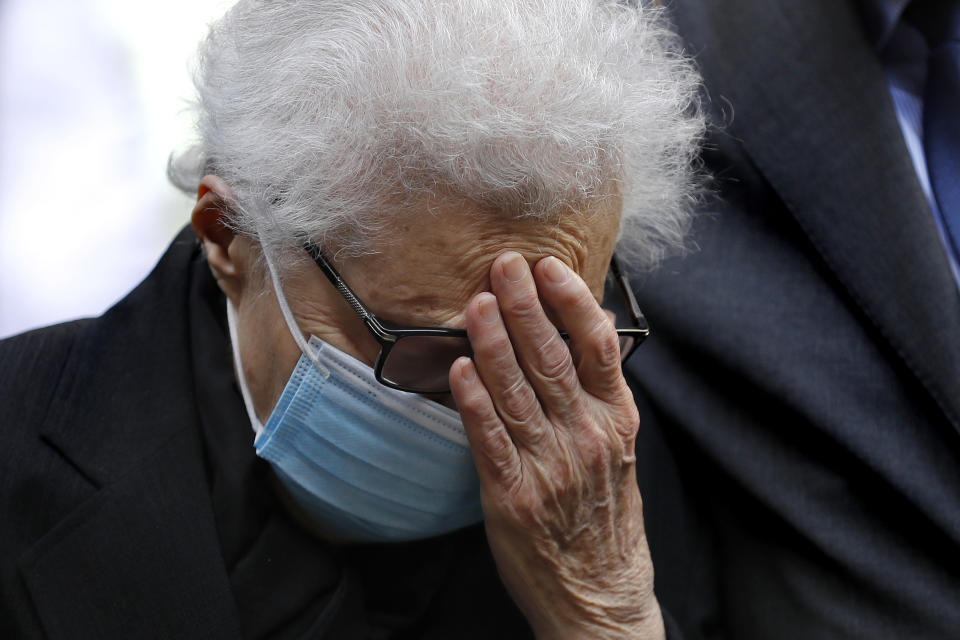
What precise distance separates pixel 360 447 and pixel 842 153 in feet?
3.86

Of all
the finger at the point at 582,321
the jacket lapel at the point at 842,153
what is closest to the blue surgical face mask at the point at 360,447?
the finger at the point at 582,321

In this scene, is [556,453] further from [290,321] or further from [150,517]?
[150,517]

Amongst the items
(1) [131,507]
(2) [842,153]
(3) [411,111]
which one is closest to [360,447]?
(1) [131,507]

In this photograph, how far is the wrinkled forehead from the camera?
1076 mm

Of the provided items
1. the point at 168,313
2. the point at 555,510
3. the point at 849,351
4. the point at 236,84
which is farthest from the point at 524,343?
the point at 849,351

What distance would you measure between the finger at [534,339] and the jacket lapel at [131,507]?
22.1 inches

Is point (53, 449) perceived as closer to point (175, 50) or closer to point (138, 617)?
point (138, 617)

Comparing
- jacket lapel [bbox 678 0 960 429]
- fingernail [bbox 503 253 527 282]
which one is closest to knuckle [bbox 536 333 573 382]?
fingernail [bbox 503 253 527 282]

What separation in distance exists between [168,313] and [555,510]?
76cm

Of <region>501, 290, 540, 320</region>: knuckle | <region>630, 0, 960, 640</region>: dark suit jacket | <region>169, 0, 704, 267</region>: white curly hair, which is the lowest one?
<region>630, 0, 960, 640</region>: dark suit jacket

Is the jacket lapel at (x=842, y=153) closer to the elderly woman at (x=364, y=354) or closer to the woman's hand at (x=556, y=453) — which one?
the elderly woman at (x=364, y=354)

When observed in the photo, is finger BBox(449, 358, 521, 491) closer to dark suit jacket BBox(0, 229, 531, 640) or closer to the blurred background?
dark suit jacket BBox(0, 229, 531, 640)

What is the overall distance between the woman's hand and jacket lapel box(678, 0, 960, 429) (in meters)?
0.68

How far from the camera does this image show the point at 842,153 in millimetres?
1646
